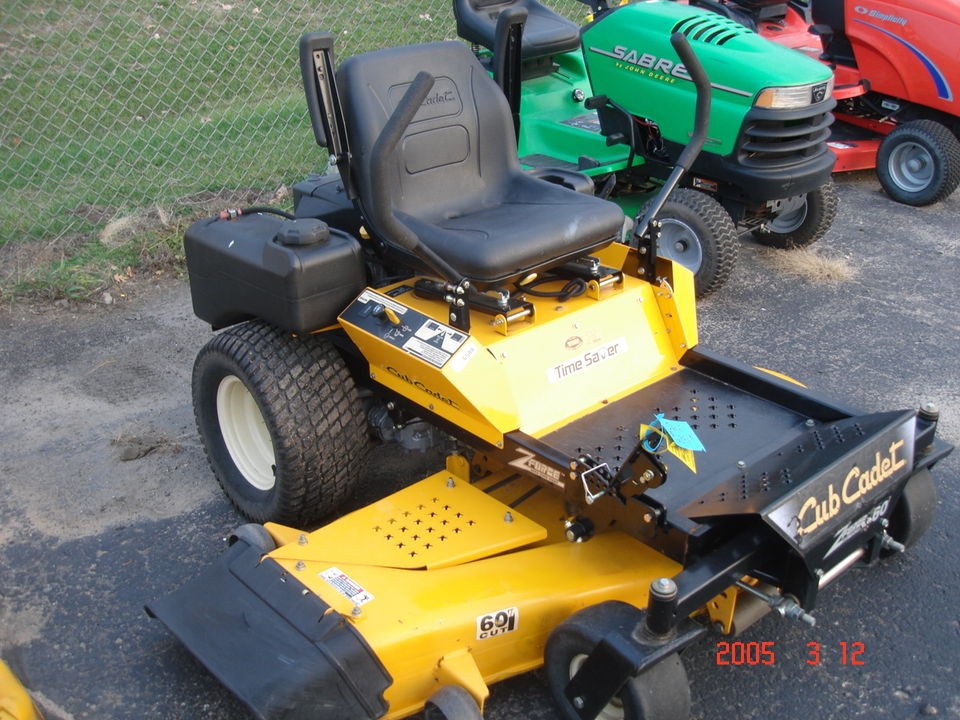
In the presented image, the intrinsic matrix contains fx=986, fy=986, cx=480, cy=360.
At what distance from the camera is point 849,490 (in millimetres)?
2389

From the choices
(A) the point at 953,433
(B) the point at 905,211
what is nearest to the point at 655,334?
(A) the point at 953,433

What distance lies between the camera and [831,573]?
7.98ft

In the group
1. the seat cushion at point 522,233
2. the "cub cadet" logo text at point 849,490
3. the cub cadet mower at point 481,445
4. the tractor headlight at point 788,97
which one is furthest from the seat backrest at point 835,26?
the "cub cadet" logo text at point 849,490

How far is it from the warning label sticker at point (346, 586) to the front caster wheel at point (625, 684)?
0.47 meters

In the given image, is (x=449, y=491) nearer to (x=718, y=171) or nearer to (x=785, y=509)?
(x=785, y=509)

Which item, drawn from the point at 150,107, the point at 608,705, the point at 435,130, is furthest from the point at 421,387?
the point at 150,107

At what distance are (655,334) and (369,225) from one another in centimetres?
95

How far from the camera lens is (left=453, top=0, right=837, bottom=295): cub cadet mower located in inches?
171

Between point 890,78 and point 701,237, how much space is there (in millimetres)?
2295

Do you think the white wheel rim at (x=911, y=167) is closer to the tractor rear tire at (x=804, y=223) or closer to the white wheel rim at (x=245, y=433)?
the tractor rear tire at (x=804, y=223)

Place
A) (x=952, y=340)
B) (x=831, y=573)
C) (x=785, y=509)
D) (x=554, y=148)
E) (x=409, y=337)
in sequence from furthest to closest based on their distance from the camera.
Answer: (x=554, y=148)
(x=952, y=340)
(x=409, y=337)
(x=831, y=573)
(x=785, y=509)

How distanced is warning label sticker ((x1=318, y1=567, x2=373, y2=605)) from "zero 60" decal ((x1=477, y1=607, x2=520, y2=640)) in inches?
10.9

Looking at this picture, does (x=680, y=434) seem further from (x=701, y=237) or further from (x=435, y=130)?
(x=701, y=237)

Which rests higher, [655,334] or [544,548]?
[655,334]
